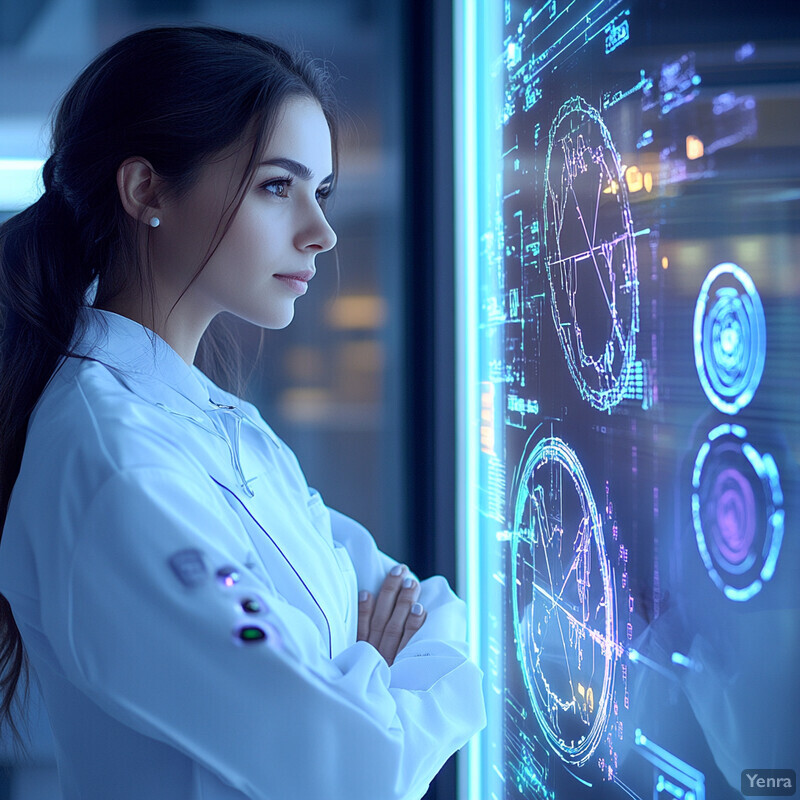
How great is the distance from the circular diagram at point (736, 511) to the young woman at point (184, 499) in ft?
1.11

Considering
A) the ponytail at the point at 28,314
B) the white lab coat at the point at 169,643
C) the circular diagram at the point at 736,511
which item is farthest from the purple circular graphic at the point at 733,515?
the ponytail at the point at 28,314

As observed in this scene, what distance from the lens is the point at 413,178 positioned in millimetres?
1615

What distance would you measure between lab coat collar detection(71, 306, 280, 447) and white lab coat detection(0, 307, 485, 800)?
0.02 metres

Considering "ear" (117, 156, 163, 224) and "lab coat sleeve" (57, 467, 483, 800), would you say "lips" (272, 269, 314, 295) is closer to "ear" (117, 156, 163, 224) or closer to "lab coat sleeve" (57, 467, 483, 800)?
"ear" (117, 156, 163, 224)

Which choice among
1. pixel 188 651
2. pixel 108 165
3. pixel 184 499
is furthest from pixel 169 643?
pixel 108 165

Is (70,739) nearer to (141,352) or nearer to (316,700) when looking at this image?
(316,700)

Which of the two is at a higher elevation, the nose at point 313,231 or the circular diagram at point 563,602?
the nose at point 313,231

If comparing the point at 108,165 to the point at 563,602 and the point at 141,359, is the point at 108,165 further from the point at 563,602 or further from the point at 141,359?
the point at 563,602

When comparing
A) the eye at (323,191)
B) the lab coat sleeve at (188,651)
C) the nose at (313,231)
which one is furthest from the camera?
the eye at (323,191)

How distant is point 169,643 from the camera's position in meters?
0.67

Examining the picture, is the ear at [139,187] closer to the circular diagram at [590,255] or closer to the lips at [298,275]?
the lips at [298,275]

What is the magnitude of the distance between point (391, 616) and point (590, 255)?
560mm

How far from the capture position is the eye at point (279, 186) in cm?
94

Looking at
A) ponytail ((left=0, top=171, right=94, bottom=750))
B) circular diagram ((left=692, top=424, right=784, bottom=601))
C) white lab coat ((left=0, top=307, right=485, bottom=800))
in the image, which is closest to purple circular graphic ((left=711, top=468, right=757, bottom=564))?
circular diagram ((left=692, top=424, right=784, bottom=601))
